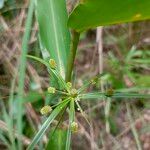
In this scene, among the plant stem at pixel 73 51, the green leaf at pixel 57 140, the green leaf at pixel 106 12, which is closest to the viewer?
A: the green leaf at pixel 106 12

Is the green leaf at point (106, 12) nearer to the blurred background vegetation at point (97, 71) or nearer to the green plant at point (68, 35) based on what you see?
the green plant at point (68, 35)

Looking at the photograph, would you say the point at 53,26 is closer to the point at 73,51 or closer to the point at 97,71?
the point at 73,51

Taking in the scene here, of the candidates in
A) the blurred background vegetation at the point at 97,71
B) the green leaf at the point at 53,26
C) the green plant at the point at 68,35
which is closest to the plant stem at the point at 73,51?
the green plant at the point at 68,35

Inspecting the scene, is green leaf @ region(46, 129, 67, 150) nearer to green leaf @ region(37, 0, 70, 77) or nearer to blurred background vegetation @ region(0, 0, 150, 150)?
green leaf @ region(37, 0, 70, 77)

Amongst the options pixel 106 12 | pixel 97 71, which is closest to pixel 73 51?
pixel 106 12

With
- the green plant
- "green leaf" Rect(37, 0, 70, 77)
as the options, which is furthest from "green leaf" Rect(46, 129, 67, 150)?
"green leaf" Rect(37, 0, 70, 77)

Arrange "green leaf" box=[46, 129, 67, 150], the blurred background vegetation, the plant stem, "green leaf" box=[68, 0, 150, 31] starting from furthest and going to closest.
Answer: the blurred background vegetation, "green leaf" box=[46, 129, 67, 150], the plant stem, "green leaf" box=[68, 0, 150, 31]
